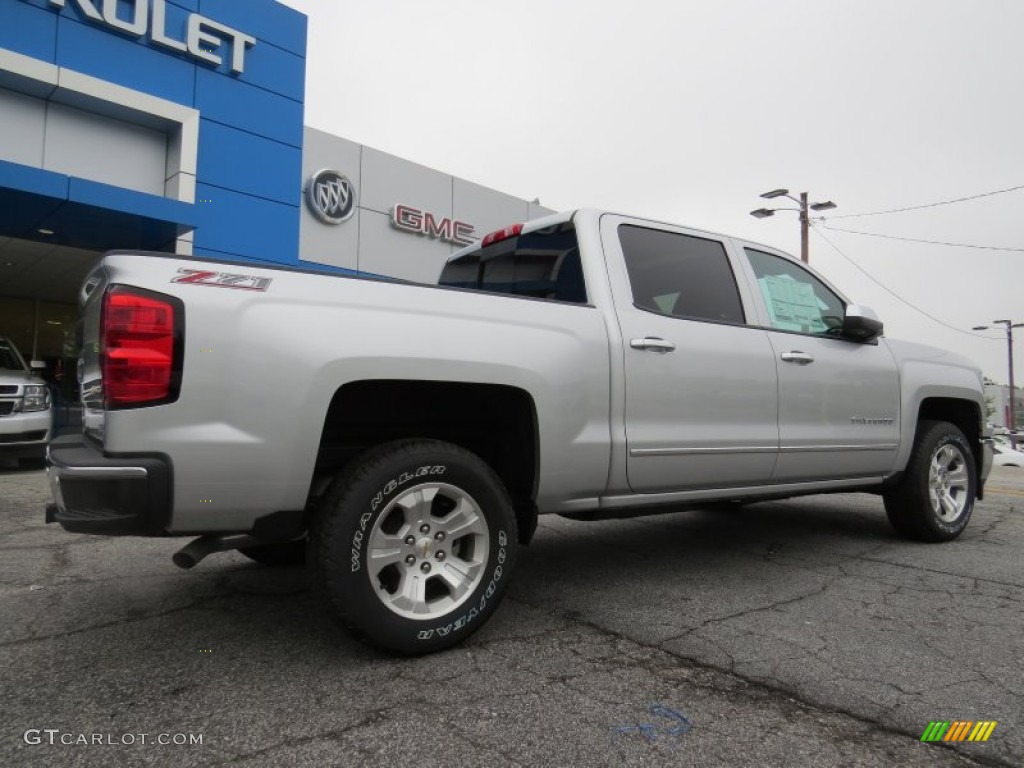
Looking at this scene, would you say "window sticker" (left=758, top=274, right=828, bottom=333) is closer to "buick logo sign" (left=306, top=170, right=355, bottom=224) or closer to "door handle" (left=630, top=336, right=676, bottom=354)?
"door handle" (left=630, top=336, right=676, bottom=354)

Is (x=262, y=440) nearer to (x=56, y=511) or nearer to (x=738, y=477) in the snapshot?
(x=56, y=511)

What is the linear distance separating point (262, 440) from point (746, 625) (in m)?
2.23

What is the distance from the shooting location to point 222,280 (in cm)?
231

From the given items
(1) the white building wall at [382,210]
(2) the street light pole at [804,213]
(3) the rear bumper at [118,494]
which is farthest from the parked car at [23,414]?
(2) the street light pole at [804,213]

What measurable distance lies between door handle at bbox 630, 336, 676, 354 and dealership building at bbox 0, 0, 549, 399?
28.0 feet

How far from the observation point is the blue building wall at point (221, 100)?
10742 millimetres

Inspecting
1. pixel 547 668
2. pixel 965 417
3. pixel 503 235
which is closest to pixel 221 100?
pixel 503 235

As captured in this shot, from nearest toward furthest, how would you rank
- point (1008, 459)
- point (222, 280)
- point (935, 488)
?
point (222, 280) → point (935, 488) → point (1008, 459)

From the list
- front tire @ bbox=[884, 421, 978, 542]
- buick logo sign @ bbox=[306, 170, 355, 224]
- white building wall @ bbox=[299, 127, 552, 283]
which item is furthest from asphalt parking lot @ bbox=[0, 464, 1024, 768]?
white building wall @ bbox=[299, 127, 552, 283]

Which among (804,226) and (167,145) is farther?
(804,226)

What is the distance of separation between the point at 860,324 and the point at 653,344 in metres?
1.77

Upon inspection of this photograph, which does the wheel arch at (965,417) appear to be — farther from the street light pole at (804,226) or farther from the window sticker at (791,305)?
the street light pole at (804,226)

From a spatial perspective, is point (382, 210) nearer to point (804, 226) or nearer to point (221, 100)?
point (221, 100)

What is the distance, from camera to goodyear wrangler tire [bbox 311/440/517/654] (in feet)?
7.90
